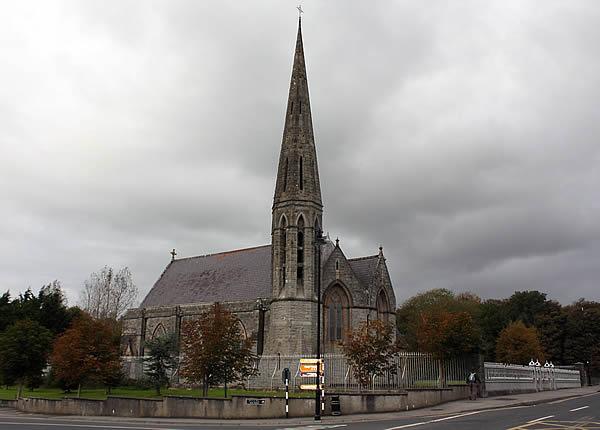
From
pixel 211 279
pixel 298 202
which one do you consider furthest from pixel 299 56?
pixel 211 279

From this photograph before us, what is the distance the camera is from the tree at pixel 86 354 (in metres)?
35.8

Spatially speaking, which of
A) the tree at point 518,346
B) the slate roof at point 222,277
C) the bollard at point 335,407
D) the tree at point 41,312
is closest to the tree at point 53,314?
the tree at point 41,312

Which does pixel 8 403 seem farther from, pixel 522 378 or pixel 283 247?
pixel 522 378

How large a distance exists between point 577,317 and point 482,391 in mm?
57664

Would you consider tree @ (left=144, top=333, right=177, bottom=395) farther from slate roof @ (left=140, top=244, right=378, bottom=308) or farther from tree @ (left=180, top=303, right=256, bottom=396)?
slate roof @ (left=140, top=244, right=378, bottom=308)

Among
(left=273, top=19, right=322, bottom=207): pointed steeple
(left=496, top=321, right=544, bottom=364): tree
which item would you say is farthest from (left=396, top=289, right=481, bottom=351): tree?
(left=273, top=19, right=322, bottom=207): pointed steeple

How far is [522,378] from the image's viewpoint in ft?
132

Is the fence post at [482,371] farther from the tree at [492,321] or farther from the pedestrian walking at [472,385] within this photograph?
the tree at [492,321]

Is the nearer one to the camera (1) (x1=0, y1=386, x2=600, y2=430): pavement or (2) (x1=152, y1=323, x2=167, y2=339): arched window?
(1) (x1=0, y1=386, x2=600, y2=430): pavement

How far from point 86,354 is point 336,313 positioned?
19204 mm

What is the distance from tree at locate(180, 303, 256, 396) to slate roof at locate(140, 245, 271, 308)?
15.6 metres

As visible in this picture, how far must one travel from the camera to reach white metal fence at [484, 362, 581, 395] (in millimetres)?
34844

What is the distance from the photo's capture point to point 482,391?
3303cm

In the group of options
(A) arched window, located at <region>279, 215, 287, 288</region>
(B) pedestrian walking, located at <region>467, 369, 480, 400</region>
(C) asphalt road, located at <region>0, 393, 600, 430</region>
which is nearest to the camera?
(C) asphalt road, located at <region>0, 393, 600, 430</region>
